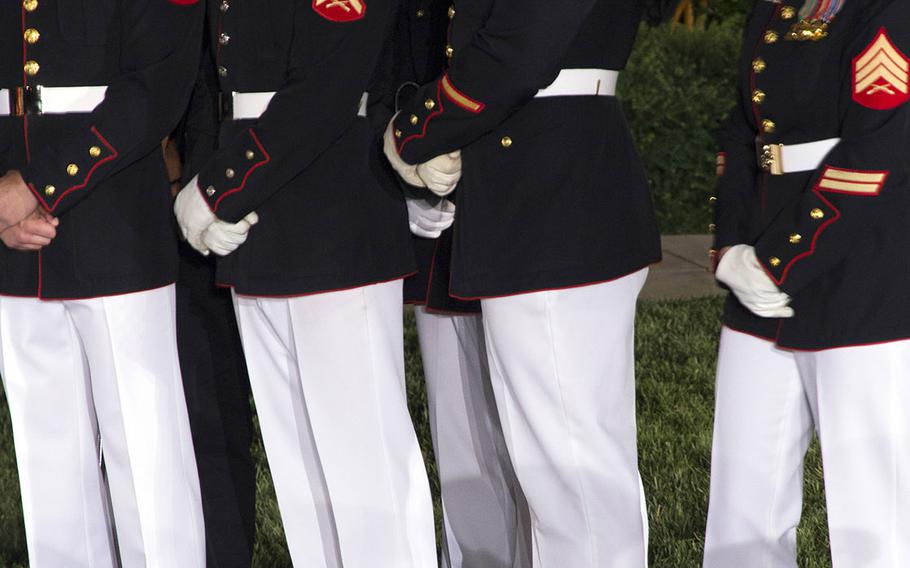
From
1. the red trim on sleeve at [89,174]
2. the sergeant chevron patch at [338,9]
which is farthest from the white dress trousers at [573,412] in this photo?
the red trim on sleeve at [89,174]

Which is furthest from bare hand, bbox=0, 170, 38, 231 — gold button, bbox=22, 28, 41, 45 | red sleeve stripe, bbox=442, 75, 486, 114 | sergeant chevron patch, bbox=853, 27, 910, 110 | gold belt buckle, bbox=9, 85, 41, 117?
sergeant chevron patch, bbox=853, 27, 910, 110

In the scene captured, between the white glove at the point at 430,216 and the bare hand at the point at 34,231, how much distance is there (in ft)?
2.30

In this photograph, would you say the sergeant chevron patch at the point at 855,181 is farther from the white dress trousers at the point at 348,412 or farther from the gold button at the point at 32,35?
the gold button at the point at 32,35

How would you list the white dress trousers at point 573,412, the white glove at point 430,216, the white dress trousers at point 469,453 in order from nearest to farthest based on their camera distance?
the white dress trousers at point 573,412
the white glove at point 430,216
the white dress trousers at point 469,453

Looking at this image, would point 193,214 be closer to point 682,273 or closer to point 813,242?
point 813,242

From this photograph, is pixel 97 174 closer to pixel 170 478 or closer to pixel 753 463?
pixel 170 478


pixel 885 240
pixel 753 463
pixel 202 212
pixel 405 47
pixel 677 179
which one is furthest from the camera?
pixel 677 179

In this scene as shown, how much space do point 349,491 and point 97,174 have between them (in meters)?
0.78

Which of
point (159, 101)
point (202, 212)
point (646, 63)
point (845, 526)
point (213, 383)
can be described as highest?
point (159, 101)

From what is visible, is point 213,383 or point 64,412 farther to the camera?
point 213,383

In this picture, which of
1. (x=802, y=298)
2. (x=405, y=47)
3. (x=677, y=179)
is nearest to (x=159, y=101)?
(x=405, y=47)

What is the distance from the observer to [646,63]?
895 centimetres

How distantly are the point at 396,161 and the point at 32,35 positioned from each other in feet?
2.44

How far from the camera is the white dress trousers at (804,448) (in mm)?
2070
